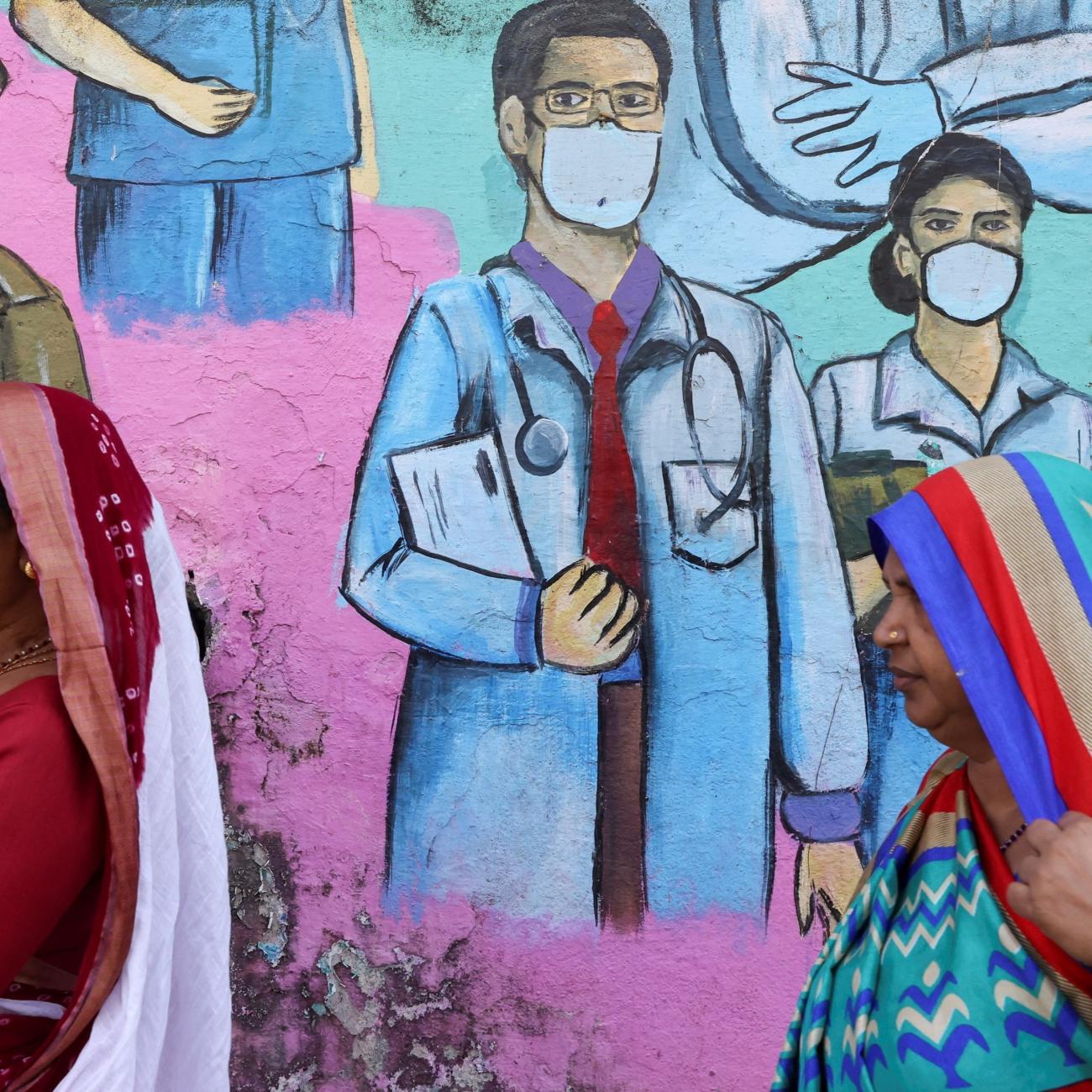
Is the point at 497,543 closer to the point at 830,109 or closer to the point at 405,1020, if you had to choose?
the point at 405,1020

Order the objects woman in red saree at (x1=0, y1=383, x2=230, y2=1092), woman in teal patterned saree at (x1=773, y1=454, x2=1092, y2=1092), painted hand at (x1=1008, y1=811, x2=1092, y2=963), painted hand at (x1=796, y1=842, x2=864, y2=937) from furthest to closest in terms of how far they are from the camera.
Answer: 1. painted hand at (x1=796, y1=842, x2=864, y2=937)
2. woman in red saree at (x1=0, y1=383, x2=230, y2=1092)
3. woman in teal patterned saree at (x1=773, y1=454, x2=1092, y2=1092)
4. painted hand at (x1=1008, y1=811, x2=1092, y2=963)

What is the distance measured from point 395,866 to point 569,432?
3.88 ft

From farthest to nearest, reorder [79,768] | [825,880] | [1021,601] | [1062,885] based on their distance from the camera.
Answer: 1. [825,880]
2. [79,768]
3. [1021,601]
4. [1062,885]

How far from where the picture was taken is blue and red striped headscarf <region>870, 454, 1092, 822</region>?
141cm

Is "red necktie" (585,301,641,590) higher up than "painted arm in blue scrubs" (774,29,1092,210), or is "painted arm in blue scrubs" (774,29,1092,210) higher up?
"painted arm in blue scrubs" (774,29,1092,210)

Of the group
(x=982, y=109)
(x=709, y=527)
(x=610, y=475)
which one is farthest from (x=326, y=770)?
(x=982, y=109)

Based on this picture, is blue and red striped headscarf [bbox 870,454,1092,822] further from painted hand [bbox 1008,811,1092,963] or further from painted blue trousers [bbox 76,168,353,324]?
painted blue trousers [bbox 76,168,353,324]

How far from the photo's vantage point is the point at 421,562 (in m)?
2.88

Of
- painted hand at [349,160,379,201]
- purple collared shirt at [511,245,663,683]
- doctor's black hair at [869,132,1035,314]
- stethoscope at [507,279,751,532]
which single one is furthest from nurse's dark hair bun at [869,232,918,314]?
painted hand at [349,160,379,201]

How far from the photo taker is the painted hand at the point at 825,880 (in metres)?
2.83

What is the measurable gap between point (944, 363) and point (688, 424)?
672mm

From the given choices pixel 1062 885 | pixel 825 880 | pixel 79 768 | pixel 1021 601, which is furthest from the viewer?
pixel 825 880

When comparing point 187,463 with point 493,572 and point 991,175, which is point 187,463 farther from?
point 991,175

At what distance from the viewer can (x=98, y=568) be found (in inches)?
65.4
